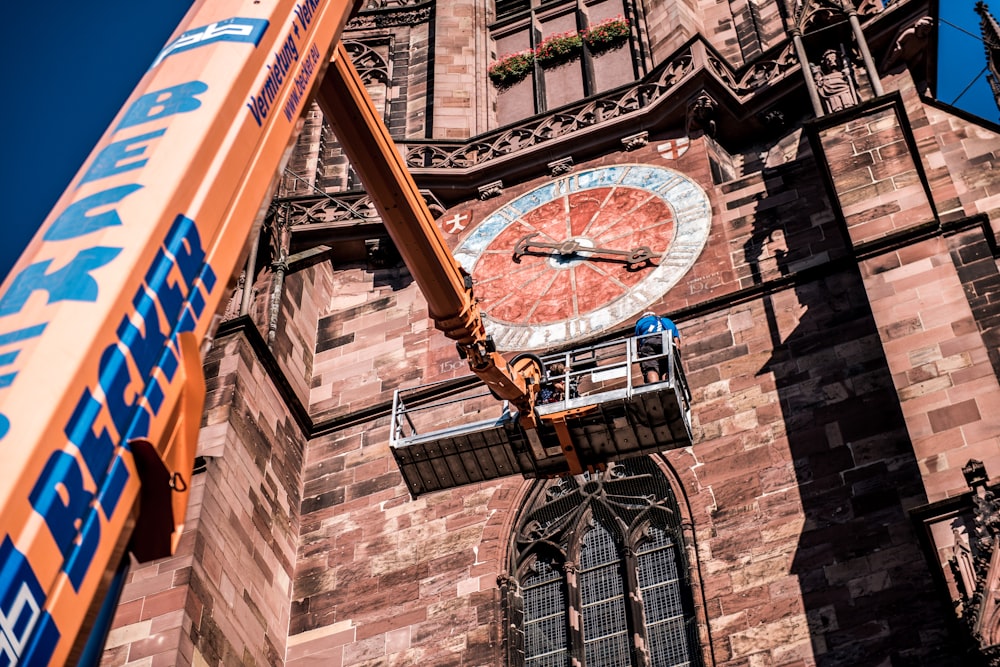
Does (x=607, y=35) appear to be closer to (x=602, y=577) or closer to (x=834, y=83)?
(x=834, y=83)

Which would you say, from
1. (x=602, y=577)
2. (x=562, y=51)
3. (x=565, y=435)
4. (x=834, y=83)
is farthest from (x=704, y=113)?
(x=565, y=435)

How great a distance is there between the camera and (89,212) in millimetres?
5230

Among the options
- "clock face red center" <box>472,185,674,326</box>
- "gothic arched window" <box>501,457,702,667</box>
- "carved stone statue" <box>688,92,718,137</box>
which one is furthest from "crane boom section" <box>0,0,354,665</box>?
"carved stone statue" <box>688,92,718,137</box>

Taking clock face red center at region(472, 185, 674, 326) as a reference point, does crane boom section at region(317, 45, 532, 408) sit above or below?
below

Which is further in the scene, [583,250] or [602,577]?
[583,250]

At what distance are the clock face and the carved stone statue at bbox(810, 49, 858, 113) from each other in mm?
1811

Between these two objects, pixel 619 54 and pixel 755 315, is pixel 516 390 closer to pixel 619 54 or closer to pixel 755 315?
pixel 755 315

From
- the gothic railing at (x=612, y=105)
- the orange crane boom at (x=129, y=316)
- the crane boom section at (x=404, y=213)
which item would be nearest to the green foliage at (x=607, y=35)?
the gothic railing at (x=612, y=105)

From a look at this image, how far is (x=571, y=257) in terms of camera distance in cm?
1806

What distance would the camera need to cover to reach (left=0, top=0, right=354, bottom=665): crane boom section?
14.4 feet

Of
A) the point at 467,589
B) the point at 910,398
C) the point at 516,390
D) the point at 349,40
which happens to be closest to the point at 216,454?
the point at 467,589

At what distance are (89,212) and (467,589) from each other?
9739 millimetres

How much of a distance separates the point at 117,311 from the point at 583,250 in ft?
43.8

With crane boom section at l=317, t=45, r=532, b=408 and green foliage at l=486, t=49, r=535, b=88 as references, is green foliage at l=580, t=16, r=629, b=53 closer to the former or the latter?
green foliage at l=486, t=49, r=535, b=88
